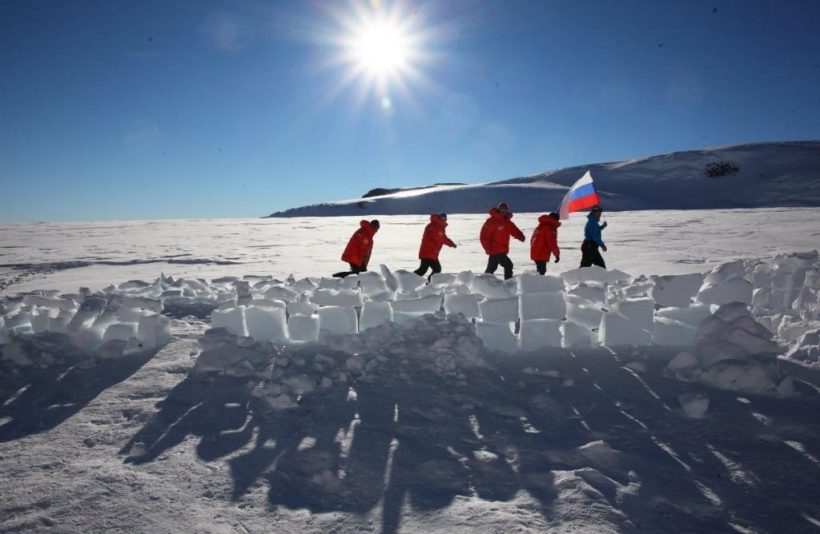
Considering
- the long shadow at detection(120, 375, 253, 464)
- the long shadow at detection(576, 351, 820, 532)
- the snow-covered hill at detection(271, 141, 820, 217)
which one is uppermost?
the snow-covered hill at detection(271, 141, 820, 217)

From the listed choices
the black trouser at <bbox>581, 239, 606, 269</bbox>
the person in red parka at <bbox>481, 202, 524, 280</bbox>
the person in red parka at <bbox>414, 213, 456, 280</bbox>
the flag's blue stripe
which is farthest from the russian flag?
the person in red parka at <bbox>414, 213, 456, 280</bbox>

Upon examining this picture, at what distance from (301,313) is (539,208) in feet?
126

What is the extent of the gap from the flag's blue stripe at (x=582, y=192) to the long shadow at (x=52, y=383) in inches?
277

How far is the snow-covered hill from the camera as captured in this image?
137 feet

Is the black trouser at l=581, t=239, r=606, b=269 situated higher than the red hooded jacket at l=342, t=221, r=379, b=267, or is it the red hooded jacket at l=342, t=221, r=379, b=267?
the red hooded jacket at l=342, t=221, r=379, b=267

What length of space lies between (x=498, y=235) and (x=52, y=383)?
6047 millimetres

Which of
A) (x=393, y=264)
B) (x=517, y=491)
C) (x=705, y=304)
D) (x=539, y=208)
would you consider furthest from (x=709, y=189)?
(x=517, y=491)

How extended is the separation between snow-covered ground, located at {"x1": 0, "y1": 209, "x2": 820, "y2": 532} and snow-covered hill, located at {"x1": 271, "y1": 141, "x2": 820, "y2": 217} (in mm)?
36305

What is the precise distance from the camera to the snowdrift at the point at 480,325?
148 inches

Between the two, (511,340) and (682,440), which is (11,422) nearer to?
(511,340)

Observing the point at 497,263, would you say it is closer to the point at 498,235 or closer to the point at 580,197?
the point at 498,235

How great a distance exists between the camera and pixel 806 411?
10.2ft

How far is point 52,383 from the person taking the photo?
363cm

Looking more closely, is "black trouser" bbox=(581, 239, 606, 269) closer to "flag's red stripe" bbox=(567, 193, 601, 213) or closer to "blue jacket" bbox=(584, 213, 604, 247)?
"blue jacket" bbox=(584, 213, 604, 247)
